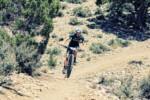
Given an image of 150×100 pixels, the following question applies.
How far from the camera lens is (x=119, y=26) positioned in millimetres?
26469

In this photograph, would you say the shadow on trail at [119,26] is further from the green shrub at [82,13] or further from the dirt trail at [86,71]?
the dirt trail at [86,71]

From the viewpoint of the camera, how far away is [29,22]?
1333cm

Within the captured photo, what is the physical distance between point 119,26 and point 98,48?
819cm

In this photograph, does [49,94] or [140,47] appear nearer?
[49,94]

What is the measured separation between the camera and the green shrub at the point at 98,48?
19.3 meters

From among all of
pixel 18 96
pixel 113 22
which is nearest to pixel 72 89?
pixel 18 96

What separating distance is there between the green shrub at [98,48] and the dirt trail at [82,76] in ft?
2.99

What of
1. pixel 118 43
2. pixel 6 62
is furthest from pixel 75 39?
pixel 118 43

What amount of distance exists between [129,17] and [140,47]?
9.37 meters

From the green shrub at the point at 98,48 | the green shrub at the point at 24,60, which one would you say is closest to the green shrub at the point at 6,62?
the green shrub at the point at 24,60

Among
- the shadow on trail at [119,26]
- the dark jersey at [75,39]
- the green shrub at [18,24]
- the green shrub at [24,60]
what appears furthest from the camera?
the shadow on trail at [119,26]

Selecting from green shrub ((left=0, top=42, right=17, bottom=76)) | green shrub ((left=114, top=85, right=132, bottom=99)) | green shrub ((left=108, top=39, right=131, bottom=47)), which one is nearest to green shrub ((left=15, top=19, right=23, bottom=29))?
green shrub ((left=0, top=42, right=17, bottom=76))

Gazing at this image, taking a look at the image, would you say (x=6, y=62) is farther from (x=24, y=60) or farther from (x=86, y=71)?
(x=86, y=71)

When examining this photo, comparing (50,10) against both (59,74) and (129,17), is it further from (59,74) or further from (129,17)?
(129,17)
